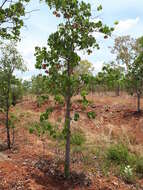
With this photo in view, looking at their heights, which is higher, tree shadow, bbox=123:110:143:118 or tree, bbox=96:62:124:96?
tree, bbox=96:62:124:96

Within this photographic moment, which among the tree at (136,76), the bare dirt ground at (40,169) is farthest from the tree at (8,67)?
the tree at (136,76)

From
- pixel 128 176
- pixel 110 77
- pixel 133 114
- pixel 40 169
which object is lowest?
pixel 128 176

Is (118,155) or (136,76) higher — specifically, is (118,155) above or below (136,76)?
below

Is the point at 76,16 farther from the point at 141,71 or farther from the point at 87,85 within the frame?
the point at 141,71

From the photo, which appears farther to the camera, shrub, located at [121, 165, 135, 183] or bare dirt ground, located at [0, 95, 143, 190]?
shrub, located at [121, 165, 135, 183]

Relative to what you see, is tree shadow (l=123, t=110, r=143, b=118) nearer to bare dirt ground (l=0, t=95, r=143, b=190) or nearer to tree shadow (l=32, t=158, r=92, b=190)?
bare dirt ground (l=0, t=95, r=143, b=190)

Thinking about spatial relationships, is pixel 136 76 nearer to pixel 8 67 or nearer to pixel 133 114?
pixel 133 114

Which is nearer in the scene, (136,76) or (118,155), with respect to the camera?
(118,155)

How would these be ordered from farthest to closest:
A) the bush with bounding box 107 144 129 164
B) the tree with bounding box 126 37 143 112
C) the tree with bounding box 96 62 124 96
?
the tree with bounding box 126 37 143 112
the bush with bounding box 107 144 129 164
the tree with bounding box 96 62 124 96

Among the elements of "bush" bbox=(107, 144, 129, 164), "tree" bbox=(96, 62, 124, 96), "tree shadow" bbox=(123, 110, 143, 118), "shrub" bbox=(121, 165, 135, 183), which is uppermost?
"tree" bbox=(96, 62, 124, 96)

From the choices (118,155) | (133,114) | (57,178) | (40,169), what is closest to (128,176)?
(118,155)

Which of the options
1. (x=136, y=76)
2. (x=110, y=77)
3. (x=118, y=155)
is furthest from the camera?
(x=136, y=76)

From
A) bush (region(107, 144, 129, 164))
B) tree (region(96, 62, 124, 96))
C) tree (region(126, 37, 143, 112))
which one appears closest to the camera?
tree (region(96, 62, 124, 96))

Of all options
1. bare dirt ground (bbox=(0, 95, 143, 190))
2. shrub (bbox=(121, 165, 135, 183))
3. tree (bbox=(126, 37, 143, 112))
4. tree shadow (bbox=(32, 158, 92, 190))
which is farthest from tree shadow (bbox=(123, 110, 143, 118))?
tree shadow (bbox=(32, 158, 92, 190))
